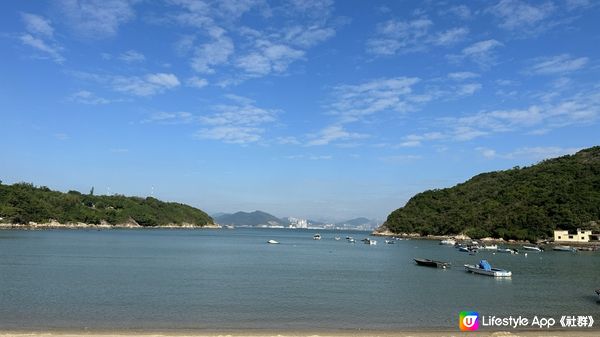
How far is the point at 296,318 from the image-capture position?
87.0 feet

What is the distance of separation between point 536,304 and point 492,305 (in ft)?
11.2

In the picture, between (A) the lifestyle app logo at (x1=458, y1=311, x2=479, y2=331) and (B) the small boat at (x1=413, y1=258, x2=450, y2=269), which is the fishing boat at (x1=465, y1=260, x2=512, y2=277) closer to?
(B) the small boat at (x1=413, y1=258, x2=450, y2=269)

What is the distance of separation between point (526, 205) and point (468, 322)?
139 m

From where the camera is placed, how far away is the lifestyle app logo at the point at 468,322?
23962 millimetres

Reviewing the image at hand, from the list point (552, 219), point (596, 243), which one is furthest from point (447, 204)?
point (596, 243)

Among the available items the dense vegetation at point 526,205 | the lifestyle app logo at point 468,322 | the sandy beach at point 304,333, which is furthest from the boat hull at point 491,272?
the dense vegetation at point 526,205

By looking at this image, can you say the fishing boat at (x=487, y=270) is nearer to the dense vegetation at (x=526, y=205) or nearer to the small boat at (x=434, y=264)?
the small boat at (x=434, y=264)

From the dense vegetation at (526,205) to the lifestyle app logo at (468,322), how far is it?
4734 inches

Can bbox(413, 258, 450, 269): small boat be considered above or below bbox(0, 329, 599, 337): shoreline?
above

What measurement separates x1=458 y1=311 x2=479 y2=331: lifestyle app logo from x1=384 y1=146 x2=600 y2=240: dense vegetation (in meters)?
120

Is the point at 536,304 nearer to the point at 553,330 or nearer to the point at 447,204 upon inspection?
the point at 553,330

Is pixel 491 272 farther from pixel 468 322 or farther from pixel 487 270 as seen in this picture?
pixel 468 322

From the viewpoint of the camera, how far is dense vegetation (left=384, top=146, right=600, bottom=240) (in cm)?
13412

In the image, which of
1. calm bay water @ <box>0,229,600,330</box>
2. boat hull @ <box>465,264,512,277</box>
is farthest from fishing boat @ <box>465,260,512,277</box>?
calm bay water @ <box>0,229,600,330</box>
